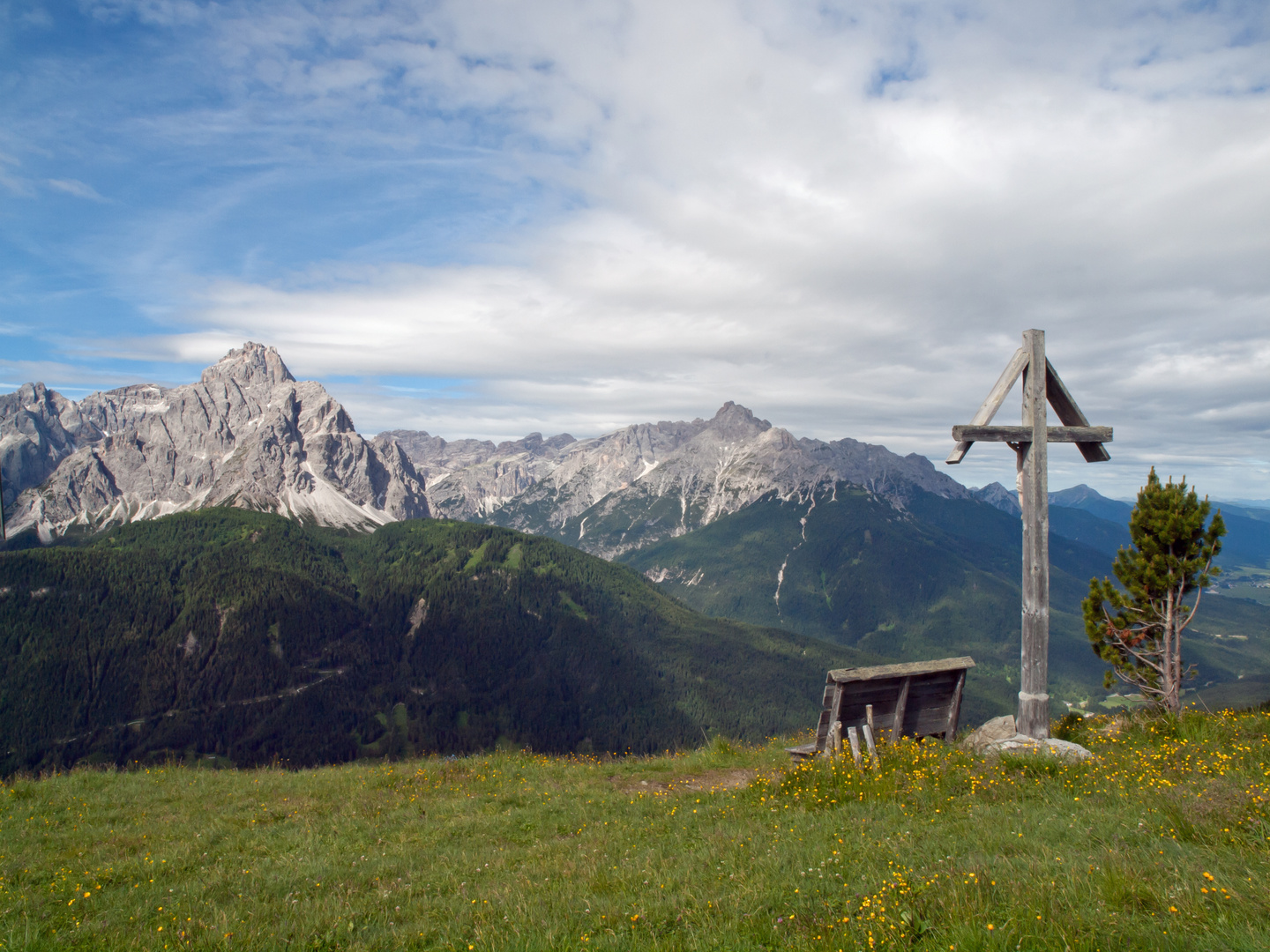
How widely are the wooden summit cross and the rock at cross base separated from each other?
51 cm

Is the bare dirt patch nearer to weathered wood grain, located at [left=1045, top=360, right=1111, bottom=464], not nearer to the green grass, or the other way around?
the green grass

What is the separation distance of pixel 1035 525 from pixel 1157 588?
191 inches

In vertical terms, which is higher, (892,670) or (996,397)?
(996,397)

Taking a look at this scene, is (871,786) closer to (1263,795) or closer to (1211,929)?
(1263,795)

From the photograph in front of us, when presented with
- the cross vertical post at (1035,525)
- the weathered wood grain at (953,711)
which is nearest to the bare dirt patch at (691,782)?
the weathered wood grain at (953,711)

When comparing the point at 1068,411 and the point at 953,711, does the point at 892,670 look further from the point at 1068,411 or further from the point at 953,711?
the point at 1068,411

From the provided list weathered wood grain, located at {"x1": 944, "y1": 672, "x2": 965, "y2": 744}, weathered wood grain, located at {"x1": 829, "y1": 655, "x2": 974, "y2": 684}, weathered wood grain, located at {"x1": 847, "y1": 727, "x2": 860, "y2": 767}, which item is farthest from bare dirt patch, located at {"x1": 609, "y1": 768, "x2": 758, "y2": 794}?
weathered wood grain, located at {"x1": 944, "y1": 672, "x2": 965, "y2": 744}

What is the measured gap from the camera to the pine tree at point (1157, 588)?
15516 millimetres

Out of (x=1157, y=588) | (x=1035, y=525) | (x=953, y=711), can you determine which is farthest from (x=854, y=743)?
(x=1157, y=588)

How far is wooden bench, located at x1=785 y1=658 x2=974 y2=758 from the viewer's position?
13609 mm

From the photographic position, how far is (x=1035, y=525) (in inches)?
563

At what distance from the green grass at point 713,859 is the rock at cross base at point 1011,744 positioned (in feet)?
2.22

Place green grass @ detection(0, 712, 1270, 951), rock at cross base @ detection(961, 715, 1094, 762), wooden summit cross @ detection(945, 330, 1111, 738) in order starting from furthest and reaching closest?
1. wooden summit cross @ detection(945, 330, 1111, 738)
2. rock at cross base @ detection(961, 715, 1094, 762)
3. green grass @ detection(0, 712, 1270, 951)

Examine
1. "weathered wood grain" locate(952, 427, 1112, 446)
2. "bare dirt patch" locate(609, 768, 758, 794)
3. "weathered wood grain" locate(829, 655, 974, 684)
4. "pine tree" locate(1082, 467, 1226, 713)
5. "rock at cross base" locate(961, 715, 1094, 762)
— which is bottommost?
"bare dirt patch" locate(609, 768, 758, 794)
